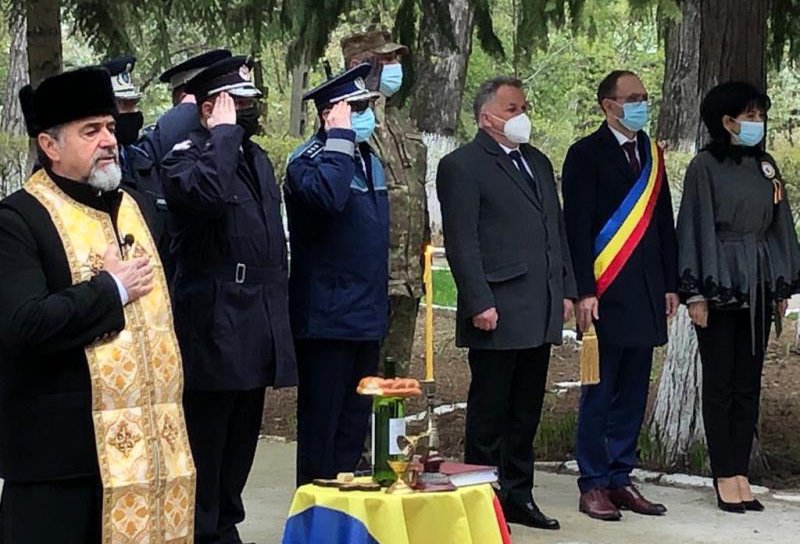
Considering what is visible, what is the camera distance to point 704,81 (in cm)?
→ 740

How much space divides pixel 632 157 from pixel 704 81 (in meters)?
1.21

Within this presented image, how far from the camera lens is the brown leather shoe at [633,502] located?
6387 mm

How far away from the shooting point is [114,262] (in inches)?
152

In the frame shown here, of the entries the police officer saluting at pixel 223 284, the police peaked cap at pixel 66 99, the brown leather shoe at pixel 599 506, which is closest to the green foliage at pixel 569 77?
the brown leather shoe at pixel 599 506

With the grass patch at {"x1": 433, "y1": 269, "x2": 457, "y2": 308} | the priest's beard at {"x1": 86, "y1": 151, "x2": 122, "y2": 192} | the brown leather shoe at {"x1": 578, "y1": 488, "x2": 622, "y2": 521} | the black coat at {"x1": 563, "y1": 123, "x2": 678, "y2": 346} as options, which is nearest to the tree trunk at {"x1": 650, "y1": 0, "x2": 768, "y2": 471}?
the black coat at {"x1": 563, "y1": 123, "x2": 678, "y2": 346}

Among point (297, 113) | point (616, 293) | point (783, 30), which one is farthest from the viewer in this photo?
point (297, 113)

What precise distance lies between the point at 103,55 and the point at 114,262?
205 inches

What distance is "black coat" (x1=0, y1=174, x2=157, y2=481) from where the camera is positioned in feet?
12.3

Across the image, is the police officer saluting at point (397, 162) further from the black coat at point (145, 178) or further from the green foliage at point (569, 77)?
the green foliage at point (569, 77)

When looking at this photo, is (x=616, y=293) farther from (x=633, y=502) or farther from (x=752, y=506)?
(x=752, y=506)

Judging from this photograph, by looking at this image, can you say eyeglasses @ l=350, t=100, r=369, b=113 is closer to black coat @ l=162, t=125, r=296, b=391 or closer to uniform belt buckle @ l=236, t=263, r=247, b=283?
black coat @ l=162, t=125, r=296, b=391

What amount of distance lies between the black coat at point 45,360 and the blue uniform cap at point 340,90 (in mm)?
1742

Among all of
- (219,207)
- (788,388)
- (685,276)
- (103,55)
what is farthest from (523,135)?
(788,388)

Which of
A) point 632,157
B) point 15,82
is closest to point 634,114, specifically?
point 632,157
